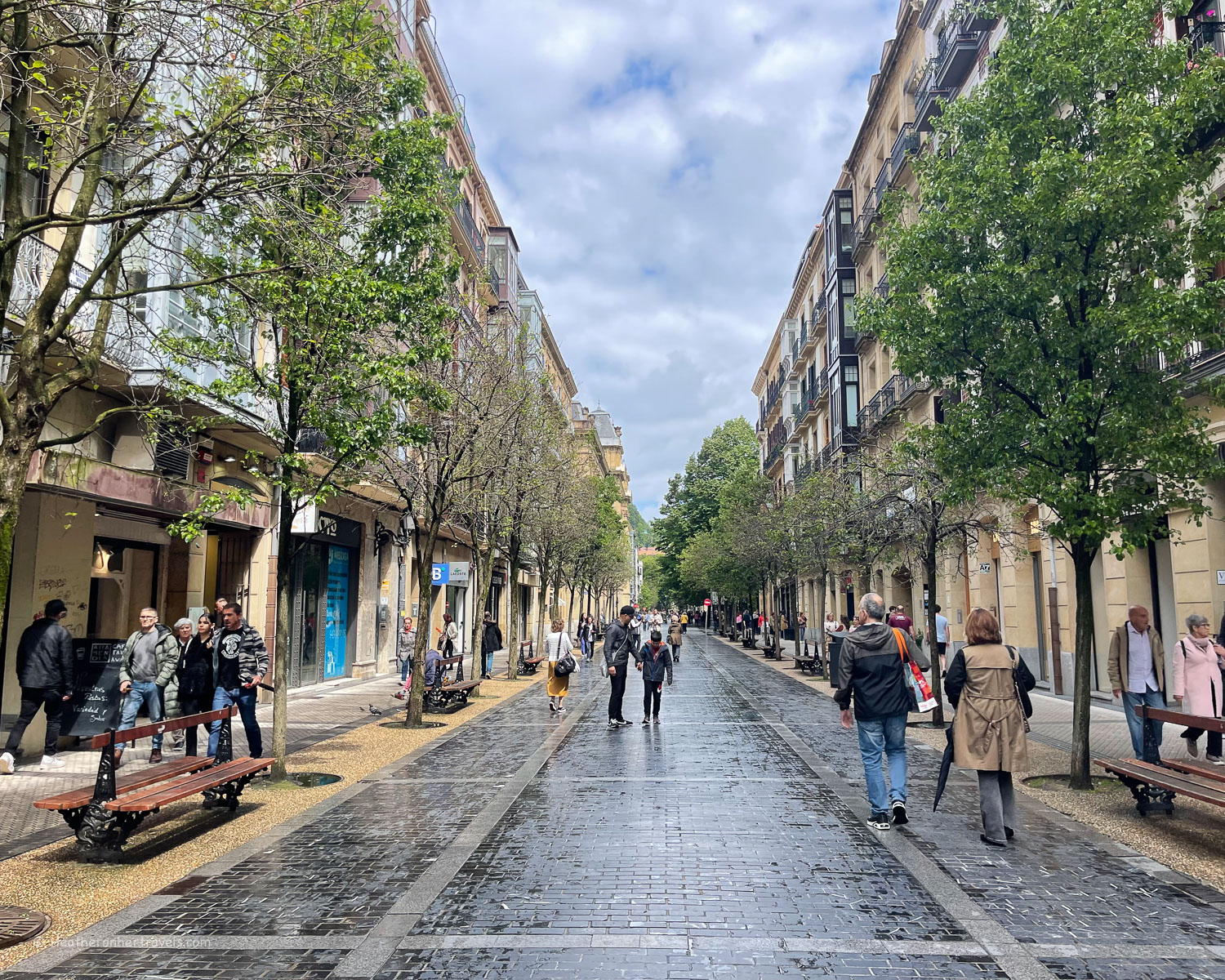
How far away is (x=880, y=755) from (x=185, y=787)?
573cm

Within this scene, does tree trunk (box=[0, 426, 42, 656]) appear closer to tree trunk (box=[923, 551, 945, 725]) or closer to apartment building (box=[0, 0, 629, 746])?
apartment building (box=[0, 0, 629, 746])

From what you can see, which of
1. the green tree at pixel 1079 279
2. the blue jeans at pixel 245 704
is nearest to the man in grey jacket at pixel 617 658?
the blue jeans at pixel 245 704

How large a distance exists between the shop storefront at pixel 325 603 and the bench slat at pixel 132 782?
1107cm

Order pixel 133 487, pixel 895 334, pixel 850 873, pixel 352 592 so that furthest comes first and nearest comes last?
pixel 352 592 < pixel 133 487 < pixel 895 334 < pixel 850 873

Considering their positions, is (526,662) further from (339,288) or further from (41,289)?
(339,288)

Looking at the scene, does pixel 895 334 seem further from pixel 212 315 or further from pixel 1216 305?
pixel 212 315

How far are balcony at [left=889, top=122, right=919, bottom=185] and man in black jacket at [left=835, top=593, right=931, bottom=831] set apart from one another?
2337cm

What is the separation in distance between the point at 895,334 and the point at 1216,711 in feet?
17.3

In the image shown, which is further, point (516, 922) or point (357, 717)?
point (357, 717)

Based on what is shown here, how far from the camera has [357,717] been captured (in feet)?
53.3

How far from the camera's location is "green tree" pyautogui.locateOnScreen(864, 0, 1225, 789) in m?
9.45

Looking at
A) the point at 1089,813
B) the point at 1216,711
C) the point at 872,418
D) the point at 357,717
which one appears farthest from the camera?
the point at 872,418

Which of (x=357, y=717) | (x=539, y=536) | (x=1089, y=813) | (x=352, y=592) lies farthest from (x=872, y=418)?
(x=1089, y=813)

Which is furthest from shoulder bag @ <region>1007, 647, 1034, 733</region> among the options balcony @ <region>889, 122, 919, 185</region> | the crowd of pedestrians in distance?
balcony @ <region>889, 122, 919, 185</region>
